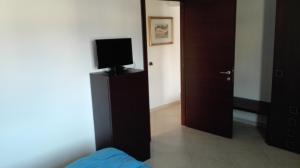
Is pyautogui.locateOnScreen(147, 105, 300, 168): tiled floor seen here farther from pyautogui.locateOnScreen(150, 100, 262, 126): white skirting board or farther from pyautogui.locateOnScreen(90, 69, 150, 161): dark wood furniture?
pyautogui.locateOnScreen(90, 69, 150, 161): dark wood furniture

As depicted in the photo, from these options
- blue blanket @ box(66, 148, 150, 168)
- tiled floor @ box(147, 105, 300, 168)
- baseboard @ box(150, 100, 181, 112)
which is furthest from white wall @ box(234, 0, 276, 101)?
blue blanket @ box(66, 148, 150, 168)

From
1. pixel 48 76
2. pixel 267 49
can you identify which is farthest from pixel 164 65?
pixel 48 76

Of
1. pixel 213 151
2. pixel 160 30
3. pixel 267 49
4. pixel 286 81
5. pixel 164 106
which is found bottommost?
pixel 213 151

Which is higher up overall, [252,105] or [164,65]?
[164,65]

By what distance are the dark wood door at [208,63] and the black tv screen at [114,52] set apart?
1264mm

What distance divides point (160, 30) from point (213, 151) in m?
2.44

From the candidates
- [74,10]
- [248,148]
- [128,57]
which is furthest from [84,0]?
[248,148]

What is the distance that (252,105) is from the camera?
13.0ft

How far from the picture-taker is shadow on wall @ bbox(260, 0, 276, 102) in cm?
375

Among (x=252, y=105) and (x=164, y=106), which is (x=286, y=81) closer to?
(x=252, y=105)

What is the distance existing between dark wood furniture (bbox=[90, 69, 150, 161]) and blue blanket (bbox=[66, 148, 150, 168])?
0.68 metres

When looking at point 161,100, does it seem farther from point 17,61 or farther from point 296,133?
point 17,61

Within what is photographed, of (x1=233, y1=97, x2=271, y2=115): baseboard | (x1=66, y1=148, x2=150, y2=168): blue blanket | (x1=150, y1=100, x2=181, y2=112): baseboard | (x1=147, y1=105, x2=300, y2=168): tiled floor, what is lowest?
(x1=147, y1=105, x2=300, y2=168): tiled floor

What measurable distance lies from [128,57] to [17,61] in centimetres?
118
